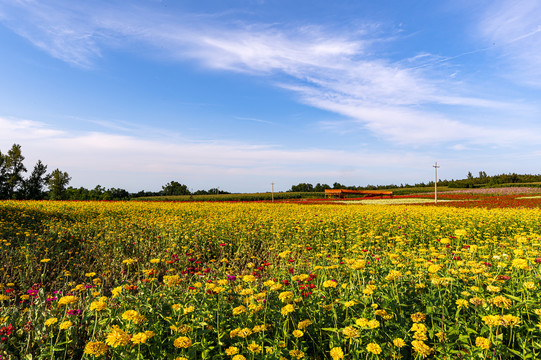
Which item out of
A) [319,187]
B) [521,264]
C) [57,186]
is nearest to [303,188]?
[319,187]

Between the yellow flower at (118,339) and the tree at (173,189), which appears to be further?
the tree at (173,189)

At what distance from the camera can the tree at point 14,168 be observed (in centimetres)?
4634

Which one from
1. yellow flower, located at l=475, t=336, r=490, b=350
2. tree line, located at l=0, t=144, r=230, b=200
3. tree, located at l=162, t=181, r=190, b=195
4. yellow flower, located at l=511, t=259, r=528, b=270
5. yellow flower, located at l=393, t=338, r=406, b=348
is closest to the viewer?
yellow flower, located at l=475, t=336, r=490, b=350

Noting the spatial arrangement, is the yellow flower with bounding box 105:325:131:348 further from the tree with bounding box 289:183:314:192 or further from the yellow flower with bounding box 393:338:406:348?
the tree with bounding box 289:183:314:192

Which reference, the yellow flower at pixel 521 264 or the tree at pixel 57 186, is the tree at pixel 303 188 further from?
the yellow flower at pixel 521 264

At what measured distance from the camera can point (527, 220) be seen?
383 inches

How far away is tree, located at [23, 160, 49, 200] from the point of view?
4828 centimetres

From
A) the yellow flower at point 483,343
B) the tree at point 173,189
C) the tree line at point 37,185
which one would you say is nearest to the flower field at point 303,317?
the yellow flower at point 483,343

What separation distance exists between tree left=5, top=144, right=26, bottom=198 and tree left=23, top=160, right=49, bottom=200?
126cm

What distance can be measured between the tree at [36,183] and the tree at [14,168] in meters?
1.26

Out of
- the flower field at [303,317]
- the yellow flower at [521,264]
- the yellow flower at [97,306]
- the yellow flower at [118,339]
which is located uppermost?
the yellow flower at [521,264]

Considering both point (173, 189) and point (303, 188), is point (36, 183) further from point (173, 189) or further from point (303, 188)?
point (303, 188)

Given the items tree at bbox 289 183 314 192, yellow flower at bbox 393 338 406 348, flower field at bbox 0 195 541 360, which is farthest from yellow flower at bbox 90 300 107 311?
tree at bbox 289 183 314 192

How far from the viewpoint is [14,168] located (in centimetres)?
4800
